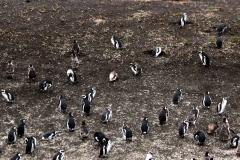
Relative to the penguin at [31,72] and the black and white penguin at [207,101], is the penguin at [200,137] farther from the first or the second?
the penguin at [31,72]

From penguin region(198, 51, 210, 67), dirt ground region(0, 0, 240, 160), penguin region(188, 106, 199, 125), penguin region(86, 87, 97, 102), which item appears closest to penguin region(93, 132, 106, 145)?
dirt ground region(0, 0, 240, 160)

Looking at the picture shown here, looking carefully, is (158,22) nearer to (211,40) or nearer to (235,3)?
(211,40)

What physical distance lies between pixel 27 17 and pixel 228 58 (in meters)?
13.2

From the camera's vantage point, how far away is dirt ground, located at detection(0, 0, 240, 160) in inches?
635

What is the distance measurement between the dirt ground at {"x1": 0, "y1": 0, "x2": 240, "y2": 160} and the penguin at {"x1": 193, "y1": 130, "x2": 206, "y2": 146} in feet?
0.61

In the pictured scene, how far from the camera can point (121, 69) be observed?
22.0 m

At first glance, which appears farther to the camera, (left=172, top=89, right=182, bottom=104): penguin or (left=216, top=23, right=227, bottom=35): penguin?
(left=216, top=23, right=227, bottom=35): penguin

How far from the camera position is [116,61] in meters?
22.8

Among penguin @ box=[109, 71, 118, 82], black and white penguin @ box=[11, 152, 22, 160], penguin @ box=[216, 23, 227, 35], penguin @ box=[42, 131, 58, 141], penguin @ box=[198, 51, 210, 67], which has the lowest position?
penguin @ box=[42, 131, 58, 141]

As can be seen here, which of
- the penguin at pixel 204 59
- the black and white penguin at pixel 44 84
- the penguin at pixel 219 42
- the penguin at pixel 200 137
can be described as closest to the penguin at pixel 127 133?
the penguin at pixel 200 137

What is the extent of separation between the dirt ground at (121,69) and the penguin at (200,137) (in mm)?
186

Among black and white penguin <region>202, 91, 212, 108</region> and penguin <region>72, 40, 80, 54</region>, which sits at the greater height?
penguin <region>72, 40, 80, 54</region>

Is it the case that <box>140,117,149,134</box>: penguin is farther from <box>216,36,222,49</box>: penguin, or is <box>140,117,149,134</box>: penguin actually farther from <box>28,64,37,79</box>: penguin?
<box>216,36,222,49</box>: penguin

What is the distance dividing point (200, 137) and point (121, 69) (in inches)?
289
